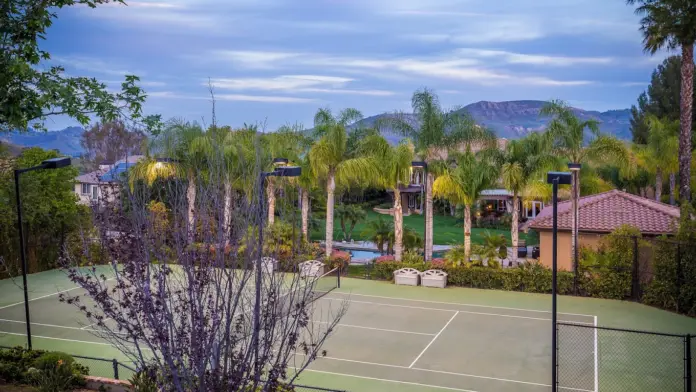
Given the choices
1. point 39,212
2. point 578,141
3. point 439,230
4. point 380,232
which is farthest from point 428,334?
point 439,230

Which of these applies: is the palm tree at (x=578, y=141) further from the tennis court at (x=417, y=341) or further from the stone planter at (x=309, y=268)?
the stone planter at (x=309, y=268)

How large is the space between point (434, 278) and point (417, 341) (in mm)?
8017

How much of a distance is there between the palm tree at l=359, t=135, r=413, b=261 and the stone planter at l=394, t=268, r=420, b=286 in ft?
4.78

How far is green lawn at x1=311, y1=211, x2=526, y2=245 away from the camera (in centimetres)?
5240

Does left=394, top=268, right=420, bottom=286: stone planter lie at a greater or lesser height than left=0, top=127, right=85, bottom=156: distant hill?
lesser

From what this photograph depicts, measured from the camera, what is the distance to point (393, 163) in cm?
3023

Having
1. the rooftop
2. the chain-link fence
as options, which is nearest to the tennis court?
the chain-link fence

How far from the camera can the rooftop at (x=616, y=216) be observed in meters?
27.7

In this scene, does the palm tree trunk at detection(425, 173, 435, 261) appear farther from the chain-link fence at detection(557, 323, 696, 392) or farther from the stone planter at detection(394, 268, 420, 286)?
the chain-link fence at detection(557, 323, 696, 392)

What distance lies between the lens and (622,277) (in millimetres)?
25516

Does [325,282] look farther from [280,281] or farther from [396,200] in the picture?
[280,281]

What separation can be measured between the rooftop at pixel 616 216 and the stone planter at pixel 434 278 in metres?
4.23

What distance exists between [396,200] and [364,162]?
2.25m

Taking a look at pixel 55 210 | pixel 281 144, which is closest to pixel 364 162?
pixel 281 144
